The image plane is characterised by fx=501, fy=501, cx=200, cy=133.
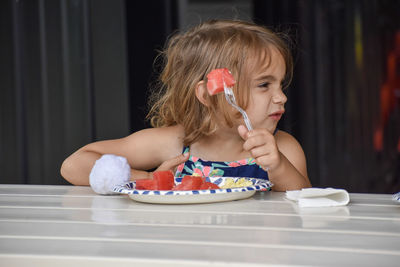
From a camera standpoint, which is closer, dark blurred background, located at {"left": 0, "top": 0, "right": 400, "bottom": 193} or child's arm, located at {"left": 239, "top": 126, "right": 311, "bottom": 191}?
child's arm, located at {"left": 239, "top": 126, "right": 311, "bottom": 191}

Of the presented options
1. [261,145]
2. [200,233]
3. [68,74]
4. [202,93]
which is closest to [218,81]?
[261,145]

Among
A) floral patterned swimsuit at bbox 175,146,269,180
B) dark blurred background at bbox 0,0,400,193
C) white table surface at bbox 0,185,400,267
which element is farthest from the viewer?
dark blurred background at bbox 0,0,400,193

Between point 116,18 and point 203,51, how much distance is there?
0.90m

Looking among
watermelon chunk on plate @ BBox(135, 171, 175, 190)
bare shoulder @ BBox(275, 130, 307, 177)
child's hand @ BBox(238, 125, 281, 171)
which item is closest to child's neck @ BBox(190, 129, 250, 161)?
bare shoulder @ BBox(275, 130, 307, 177)

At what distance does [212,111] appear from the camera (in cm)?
162

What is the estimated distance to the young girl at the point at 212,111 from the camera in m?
1.53

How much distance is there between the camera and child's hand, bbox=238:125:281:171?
1.08m

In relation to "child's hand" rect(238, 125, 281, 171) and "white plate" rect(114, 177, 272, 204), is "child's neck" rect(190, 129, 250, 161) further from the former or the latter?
"white plate" rect(114, 177, 272, 204)

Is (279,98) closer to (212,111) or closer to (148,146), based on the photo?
(212,111)

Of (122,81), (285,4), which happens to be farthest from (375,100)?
(122,81)

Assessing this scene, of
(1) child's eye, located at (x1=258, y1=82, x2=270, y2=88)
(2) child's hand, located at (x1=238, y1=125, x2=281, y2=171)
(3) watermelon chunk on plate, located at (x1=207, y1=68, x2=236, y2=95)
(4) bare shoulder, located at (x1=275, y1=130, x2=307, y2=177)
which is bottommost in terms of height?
(4) bare shoulder, located at (x1=275, y1=130, x2=307, y2=177)

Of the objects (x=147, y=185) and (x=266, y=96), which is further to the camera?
(x=266, y=96)

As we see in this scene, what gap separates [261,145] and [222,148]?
1.84ft

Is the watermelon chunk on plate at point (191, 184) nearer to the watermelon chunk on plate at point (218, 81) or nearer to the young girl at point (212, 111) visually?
the watermelon chunk on plate at point (218, 81)
